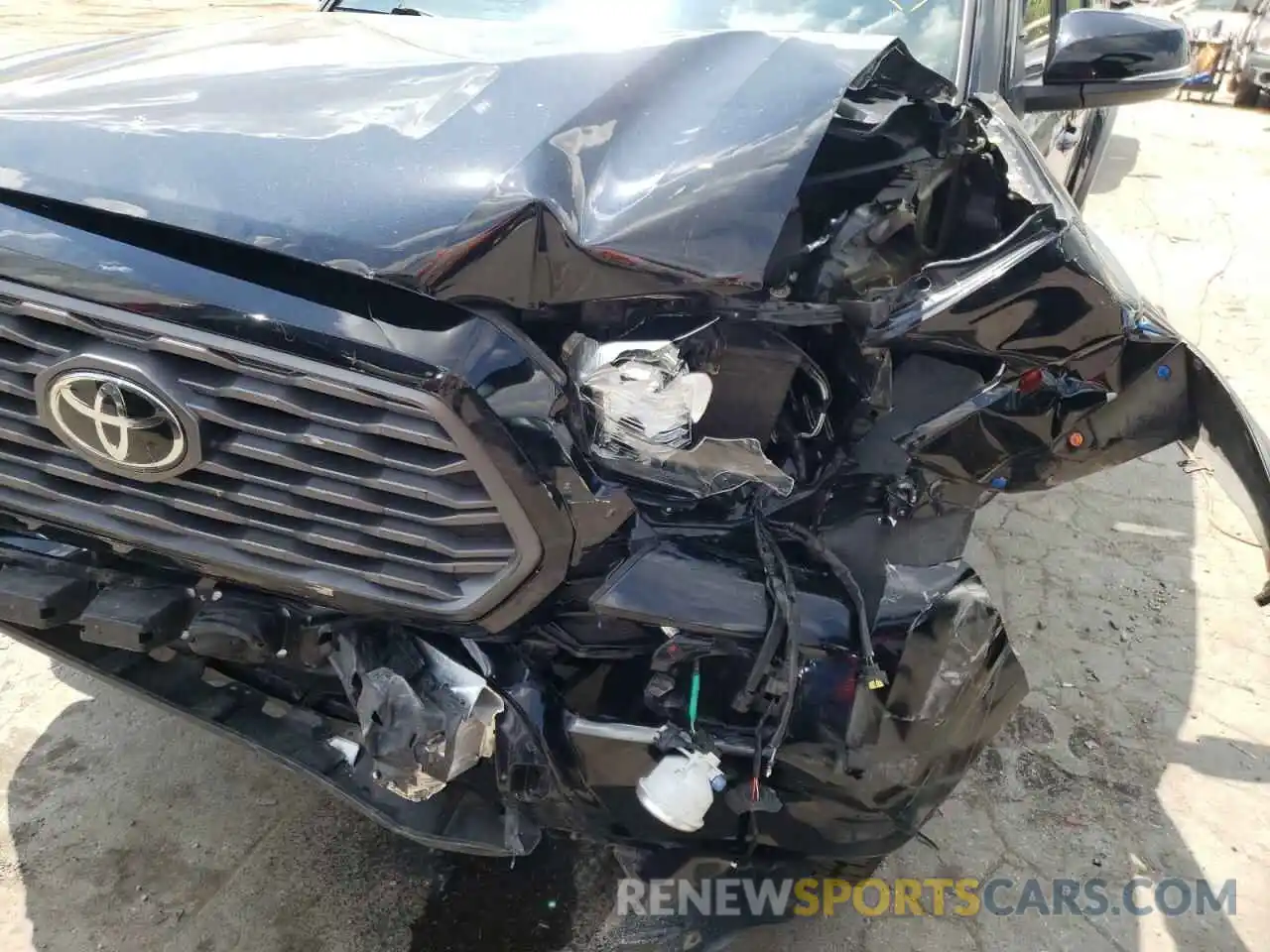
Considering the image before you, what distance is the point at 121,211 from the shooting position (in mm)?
1505

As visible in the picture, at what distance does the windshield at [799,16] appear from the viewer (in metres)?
2.38

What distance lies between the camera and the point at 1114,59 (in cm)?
249

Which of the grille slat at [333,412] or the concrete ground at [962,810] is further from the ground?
the grille slat at [333,412]

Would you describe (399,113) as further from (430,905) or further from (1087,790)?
(1087,790)

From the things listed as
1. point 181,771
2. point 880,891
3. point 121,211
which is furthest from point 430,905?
point 121,211

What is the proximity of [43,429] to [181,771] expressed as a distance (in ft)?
3.97

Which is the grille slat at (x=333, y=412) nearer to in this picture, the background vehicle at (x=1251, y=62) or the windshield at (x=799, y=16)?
the windshield at (x=799, y=16)

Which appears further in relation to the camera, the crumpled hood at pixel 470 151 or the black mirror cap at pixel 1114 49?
the black mirror cap at pixel 1114 49

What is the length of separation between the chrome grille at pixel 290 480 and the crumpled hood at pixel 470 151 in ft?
0.63

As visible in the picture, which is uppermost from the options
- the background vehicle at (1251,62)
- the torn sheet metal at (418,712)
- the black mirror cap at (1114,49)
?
the black mirror cap at (1114,49)

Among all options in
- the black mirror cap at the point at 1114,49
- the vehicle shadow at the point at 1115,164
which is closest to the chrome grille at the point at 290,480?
the black mirror cap at the point at 1114,49

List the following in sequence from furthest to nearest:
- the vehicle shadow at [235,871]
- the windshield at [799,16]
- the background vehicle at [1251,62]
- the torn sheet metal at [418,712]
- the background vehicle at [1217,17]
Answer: the background vehicle at [1217,17]
the background vehicle at [1251,62]
the windshield at [799,16]
the vehicle shadow at [235,871]
the torn sheet metal at [418,712]

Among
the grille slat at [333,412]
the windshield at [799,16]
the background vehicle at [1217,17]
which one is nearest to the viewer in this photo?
the grille slat at [333,412]

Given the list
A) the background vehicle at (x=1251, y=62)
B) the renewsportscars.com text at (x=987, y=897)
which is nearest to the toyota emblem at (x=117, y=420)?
the renewsportscars.com text at (x=987, y=897)
